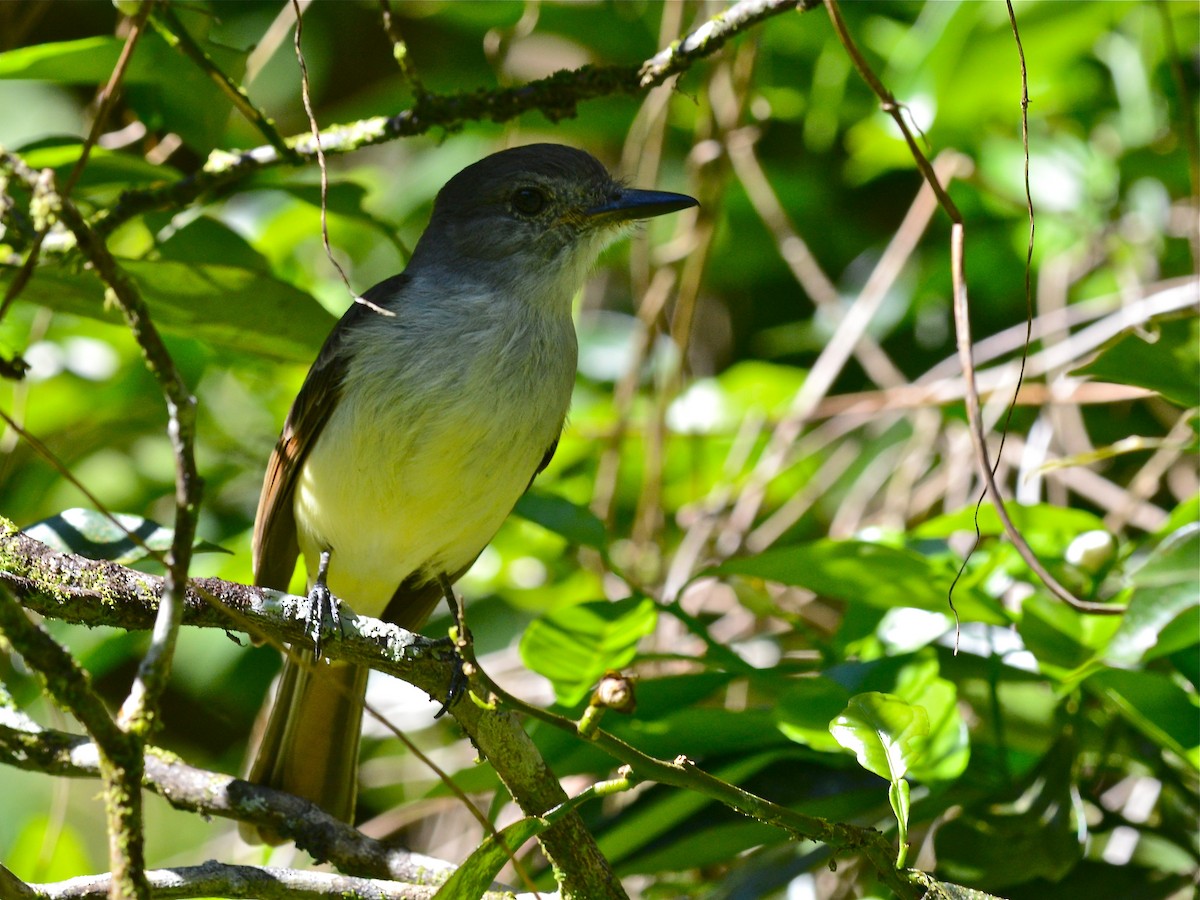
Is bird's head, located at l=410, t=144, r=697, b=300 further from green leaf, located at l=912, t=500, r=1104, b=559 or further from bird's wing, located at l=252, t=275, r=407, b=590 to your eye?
green leaf, located at l=912, t=500, r=1104, b=559

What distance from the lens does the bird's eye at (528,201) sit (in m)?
3.53

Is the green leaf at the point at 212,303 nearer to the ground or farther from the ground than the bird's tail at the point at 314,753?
farther from the ground

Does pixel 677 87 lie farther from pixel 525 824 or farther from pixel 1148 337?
pixel 525 824

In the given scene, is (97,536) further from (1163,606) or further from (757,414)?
(757,414)

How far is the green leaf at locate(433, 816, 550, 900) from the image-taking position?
74.8 inches

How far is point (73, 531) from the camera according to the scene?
8.49 ft

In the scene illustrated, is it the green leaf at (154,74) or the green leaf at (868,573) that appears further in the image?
the green leaf at (154,74)

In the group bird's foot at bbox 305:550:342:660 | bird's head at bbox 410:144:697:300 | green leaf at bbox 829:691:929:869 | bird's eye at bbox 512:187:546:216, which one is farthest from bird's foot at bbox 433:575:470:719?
bird's eye at bbox 512:187:546:216

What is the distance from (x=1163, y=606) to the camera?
7.93 ft

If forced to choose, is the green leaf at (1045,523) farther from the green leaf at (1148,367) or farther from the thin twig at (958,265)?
the thin twig at (958,265)

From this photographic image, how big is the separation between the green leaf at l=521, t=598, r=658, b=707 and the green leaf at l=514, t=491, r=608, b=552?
1.21 ft

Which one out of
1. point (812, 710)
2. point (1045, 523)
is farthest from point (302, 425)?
point (1045, 523)

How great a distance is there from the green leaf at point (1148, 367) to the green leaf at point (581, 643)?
100 cm

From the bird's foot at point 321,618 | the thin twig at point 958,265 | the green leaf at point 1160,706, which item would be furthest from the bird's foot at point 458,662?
the green leaf at point 1160,706
